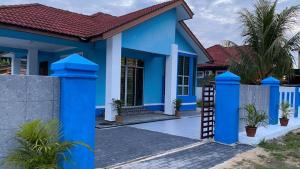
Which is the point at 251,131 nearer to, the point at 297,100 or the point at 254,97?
the point at 254,97

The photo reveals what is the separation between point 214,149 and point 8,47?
11.8 metres

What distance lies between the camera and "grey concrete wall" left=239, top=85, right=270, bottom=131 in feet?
30.4

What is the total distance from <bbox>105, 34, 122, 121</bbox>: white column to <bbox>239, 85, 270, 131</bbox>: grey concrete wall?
4.99 metres

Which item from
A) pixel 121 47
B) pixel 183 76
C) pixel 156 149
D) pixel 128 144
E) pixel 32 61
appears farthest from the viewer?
pixel 183 76

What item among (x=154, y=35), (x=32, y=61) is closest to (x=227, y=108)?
(x=154, y=35)

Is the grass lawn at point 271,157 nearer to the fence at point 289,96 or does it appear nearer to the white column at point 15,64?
the fence at point 289,96

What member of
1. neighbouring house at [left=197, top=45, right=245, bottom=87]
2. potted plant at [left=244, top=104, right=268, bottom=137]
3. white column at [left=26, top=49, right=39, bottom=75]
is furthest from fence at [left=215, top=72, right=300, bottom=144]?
neighbouring house at [left=197, top=45, right=245, bottom=87]

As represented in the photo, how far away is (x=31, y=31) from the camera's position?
1077cm

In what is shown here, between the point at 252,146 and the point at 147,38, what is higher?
the point at 147,38

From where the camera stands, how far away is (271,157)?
7363 mm

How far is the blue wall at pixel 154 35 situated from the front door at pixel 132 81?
171 cm

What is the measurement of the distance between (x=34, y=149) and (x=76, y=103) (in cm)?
90

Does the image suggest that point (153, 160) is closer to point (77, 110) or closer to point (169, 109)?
point (77, 110)

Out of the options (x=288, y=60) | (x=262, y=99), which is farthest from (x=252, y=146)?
(x=288, y=60)
